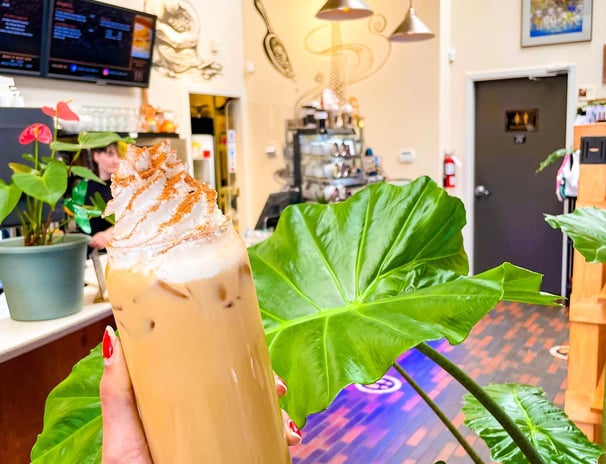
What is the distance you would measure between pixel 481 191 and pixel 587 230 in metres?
5.65

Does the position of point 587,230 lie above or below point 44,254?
above

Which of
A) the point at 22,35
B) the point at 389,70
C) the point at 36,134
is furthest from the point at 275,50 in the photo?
the point at 36,134

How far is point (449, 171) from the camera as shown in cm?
609

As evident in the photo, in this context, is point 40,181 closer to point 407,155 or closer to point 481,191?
point 407,155

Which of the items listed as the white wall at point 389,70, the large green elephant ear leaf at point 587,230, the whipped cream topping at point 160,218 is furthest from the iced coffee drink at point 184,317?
the white wall at point 389,70

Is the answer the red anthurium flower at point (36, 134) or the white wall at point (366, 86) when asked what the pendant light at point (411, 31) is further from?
the red anthurium flower at point (36, 134)

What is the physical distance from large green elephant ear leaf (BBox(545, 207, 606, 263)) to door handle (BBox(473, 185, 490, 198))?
217 inches

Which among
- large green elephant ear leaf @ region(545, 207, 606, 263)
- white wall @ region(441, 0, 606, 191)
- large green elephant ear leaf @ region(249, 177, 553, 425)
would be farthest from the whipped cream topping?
white wall @ region(441, 0, 606, 191)

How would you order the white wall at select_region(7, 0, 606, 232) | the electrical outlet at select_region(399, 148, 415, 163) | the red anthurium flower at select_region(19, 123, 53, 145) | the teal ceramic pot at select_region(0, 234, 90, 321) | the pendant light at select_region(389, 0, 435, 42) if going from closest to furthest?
the red anthurium flower at select_region(19, 123, 53, 145), the teal ceramic pot at select_region(0, 234, 90, 321), the pendant light at select_region(389, 0, 435, 42), the white wall at select_region(7, 0, 606, 232), the electrical outlet at select_region(399, 148, 415, 163)

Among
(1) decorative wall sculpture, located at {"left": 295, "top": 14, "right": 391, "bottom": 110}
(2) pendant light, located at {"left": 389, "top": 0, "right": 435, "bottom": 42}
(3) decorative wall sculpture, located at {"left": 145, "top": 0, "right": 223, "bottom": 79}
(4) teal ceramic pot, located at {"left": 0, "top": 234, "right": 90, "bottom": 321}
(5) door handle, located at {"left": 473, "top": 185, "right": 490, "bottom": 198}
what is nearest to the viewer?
(4) teal ceramic pot, located at {"left": 0, "top": 234, "right": 90, "bottom": 321}

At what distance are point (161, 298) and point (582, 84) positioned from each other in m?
6.01

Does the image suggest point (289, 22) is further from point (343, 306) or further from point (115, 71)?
point (343, 306)

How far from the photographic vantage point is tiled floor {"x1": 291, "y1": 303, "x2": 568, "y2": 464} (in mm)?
3084

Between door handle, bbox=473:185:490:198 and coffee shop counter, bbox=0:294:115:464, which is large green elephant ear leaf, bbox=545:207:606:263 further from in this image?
door handle, bbox=473:185:490:198
